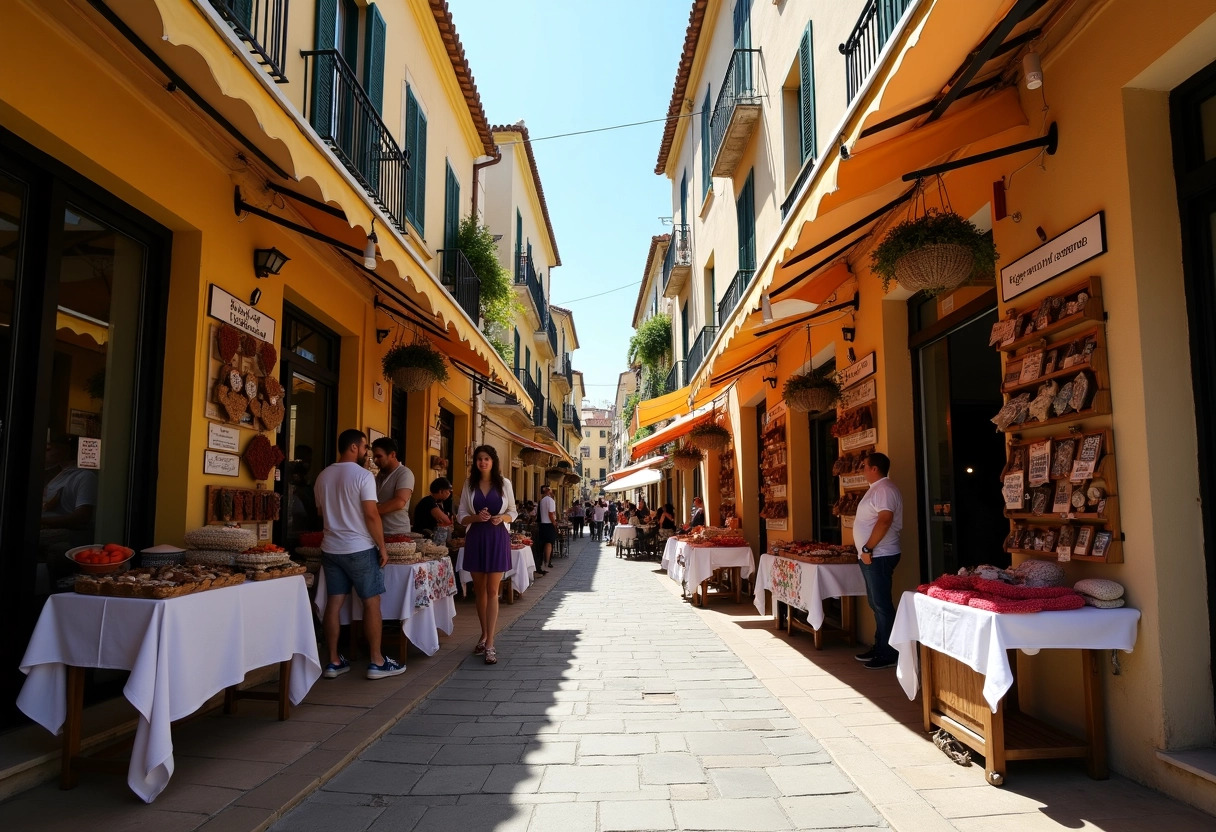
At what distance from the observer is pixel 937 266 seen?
4625 mm

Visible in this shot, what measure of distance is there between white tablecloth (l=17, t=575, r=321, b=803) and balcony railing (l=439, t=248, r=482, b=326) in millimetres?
8733

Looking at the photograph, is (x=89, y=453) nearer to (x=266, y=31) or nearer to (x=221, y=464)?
(x=221, y=464)

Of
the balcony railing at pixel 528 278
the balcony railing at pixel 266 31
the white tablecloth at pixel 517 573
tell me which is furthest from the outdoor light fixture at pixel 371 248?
the balcony railing at pixel 528 278

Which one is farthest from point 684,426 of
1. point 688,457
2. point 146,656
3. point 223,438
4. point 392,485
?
point 146,656

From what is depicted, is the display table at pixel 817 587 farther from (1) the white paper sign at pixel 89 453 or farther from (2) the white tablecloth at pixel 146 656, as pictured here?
(1) the white paper sign at pixel 89 453

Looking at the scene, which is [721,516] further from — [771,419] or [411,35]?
[411,35]

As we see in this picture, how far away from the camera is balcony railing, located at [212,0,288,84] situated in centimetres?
538

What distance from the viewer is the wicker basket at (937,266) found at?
4.61 meters

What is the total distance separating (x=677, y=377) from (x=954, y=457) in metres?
14.8

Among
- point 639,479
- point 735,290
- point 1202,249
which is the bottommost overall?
point 639,479

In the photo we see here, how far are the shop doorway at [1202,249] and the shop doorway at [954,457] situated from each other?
1.82 meters

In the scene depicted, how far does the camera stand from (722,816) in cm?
338

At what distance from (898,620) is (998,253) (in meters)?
2.43

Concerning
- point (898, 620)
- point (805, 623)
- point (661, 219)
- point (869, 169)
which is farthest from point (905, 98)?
point (661, 219)
